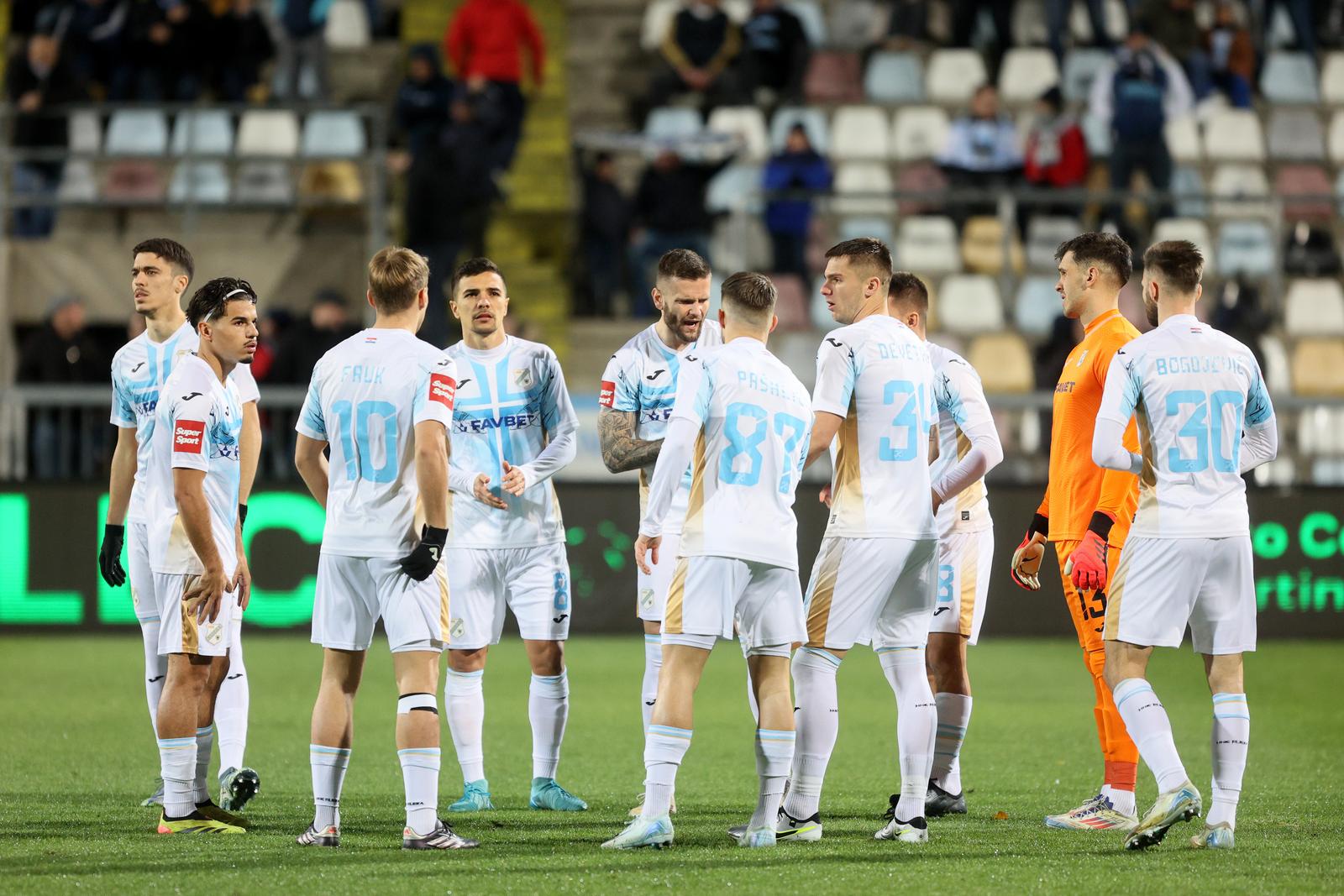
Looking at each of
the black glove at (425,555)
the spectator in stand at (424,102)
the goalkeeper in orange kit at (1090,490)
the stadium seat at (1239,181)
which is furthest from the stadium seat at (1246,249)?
the black glove at (425,555)

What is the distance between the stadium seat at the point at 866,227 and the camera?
17.5 metres

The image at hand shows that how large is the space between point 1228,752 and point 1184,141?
49.6 feet

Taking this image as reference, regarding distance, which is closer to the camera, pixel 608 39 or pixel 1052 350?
pixel 1052 350

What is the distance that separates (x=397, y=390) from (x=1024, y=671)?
780cm

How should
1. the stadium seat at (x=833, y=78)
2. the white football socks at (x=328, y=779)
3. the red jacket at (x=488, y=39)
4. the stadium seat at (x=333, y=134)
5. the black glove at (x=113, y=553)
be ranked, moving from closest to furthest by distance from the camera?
the white football socks at (x=328, y=779) < the black glove at (x=113, y=553) < the red jacket at (x=488, y=39) < the stadium seat at (x=333, y=134) < the stadium seat at (x=833, y=78)

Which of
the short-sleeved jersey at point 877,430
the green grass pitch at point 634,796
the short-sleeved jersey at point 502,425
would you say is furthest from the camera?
the short-sleeved jersey at point 502,425

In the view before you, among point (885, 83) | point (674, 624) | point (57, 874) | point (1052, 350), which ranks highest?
point (885, 83)

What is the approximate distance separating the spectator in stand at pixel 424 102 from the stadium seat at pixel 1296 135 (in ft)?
32.3

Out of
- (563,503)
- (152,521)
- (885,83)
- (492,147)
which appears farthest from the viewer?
(885,83)

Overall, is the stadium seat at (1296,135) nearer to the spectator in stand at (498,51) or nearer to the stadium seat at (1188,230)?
the stadium seat at (1188,230)

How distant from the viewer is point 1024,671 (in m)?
13.0

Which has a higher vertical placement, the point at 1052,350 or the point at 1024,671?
the point at 1052,350

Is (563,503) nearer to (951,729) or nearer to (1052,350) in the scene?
(1052,350)

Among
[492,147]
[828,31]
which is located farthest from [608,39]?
[492,147]
